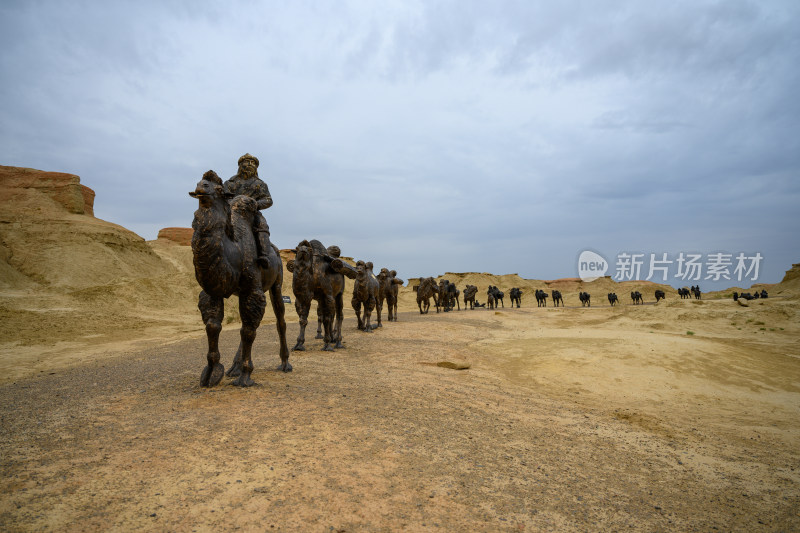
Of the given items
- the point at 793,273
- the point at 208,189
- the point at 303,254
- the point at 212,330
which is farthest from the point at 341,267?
the point at 793,273

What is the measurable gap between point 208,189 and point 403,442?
160 inches

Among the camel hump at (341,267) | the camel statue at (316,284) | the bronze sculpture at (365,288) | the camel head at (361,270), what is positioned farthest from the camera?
the bronze sculpture at (365,288)

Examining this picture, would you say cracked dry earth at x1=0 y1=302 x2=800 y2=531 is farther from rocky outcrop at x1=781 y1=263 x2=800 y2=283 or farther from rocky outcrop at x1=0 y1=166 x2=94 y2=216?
rocky outcrop at x1=781 y1=263 x2=800 y2=283

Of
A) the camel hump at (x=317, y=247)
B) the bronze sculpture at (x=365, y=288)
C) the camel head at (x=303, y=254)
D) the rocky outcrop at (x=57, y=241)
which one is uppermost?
the rocky outcrop at (x=57, y=241)

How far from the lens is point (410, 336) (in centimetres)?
1409

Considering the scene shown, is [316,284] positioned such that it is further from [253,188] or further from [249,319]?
[249,319]

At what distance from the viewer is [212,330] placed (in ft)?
17.5

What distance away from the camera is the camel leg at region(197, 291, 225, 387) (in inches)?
211

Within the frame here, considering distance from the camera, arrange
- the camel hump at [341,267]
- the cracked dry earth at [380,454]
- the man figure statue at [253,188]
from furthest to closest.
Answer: the camel hump at [341,267] < the man figure statue at [253,188] < the cracked dry earth at [380,454]

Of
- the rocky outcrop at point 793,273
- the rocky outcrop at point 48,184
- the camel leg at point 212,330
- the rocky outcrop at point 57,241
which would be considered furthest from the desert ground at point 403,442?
the rocky outcrop at point 793,273

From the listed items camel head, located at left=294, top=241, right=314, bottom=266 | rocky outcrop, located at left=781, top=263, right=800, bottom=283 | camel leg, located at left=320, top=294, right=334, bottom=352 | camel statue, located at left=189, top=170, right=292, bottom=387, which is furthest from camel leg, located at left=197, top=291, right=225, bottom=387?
rocky outcrop, located at left=781, top=263, right=800, bottom=283

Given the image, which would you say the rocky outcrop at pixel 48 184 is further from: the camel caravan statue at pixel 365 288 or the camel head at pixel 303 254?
the camel head at pixel 303 254

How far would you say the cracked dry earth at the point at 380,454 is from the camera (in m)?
2.64

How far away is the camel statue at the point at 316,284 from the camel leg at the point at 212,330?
155 inches
